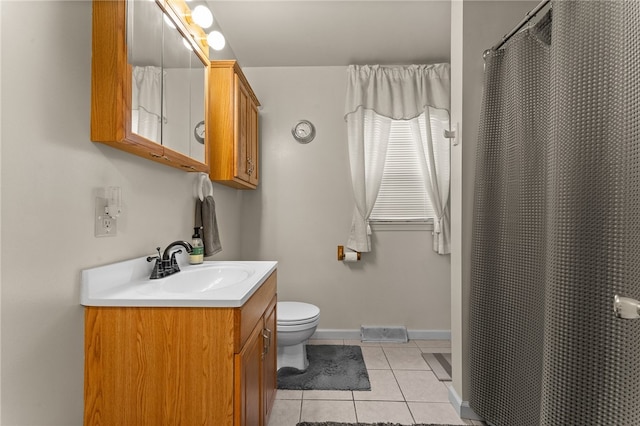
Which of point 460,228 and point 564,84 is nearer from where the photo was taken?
point 564,84

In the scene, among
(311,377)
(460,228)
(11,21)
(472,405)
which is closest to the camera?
(11,21)

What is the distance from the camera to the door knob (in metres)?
0.75

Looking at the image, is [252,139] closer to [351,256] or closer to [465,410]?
[351,256]

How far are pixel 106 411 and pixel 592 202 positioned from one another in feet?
5.21

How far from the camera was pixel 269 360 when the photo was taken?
1.67 meters

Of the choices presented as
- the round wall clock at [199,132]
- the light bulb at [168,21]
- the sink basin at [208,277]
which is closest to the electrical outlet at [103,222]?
the sink basin at [208,277]

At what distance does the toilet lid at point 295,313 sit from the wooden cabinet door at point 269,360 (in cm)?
29

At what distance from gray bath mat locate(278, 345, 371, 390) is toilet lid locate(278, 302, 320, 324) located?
0.40 metres

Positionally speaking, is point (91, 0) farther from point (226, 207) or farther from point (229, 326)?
point (226, 207)

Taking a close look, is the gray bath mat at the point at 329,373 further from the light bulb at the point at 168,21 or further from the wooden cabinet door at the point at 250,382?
the light bulb at the point at 168,21

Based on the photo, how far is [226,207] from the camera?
102 inches

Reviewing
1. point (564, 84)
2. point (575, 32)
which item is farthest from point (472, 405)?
point (575, 32)

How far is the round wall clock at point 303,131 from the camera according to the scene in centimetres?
302

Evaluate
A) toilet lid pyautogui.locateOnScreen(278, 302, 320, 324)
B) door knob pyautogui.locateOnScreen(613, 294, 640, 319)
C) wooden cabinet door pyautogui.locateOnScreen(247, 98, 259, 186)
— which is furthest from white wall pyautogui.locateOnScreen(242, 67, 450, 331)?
door knob pyautogui.locateOnScreen(613, 294, 640, 319)
